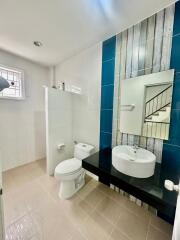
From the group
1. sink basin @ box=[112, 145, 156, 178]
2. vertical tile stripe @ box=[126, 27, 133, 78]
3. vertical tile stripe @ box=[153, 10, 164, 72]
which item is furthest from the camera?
vertical tile stripe @ box=[126, 27, 133, 78]

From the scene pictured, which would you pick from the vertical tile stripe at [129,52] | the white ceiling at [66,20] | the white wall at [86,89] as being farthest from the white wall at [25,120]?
the vertical tile stripe at [129,52]

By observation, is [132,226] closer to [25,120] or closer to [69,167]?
[69,167]

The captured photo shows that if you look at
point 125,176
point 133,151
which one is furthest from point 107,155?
point 125,176

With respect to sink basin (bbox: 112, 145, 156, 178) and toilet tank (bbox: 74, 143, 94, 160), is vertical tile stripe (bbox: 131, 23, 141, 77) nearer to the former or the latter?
sink basin (bbox: 112, 145, 156, 178)

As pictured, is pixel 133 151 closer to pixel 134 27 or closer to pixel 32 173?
pixel 134 27

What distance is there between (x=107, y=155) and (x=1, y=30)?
2.25 metres

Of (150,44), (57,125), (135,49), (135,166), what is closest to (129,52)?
(135,49)

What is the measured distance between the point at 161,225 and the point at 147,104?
4.68 feet

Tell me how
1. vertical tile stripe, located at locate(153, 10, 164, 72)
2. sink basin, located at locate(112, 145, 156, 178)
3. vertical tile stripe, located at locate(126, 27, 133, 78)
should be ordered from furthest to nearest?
vertical tile stripe, located at locate(126, 27, 133, 78) → vertical tile stripe, located at locate(153, 10, 164, 72) → sink basin, located at locate(112, 145, 156, 178)

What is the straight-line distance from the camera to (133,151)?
56.6 inches

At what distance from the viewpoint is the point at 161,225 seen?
133 cm

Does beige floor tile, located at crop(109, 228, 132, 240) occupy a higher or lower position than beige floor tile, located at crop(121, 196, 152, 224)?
lower

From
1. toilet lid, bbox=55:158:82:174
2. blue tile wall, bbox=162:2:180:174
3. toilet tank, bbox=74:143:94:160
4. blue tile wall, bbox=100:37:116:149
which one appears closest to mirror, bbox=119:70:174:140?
blue tile wall, bbox=162:2:180:174

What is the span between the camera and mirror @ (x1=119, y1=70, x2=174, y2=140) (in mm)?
1310
